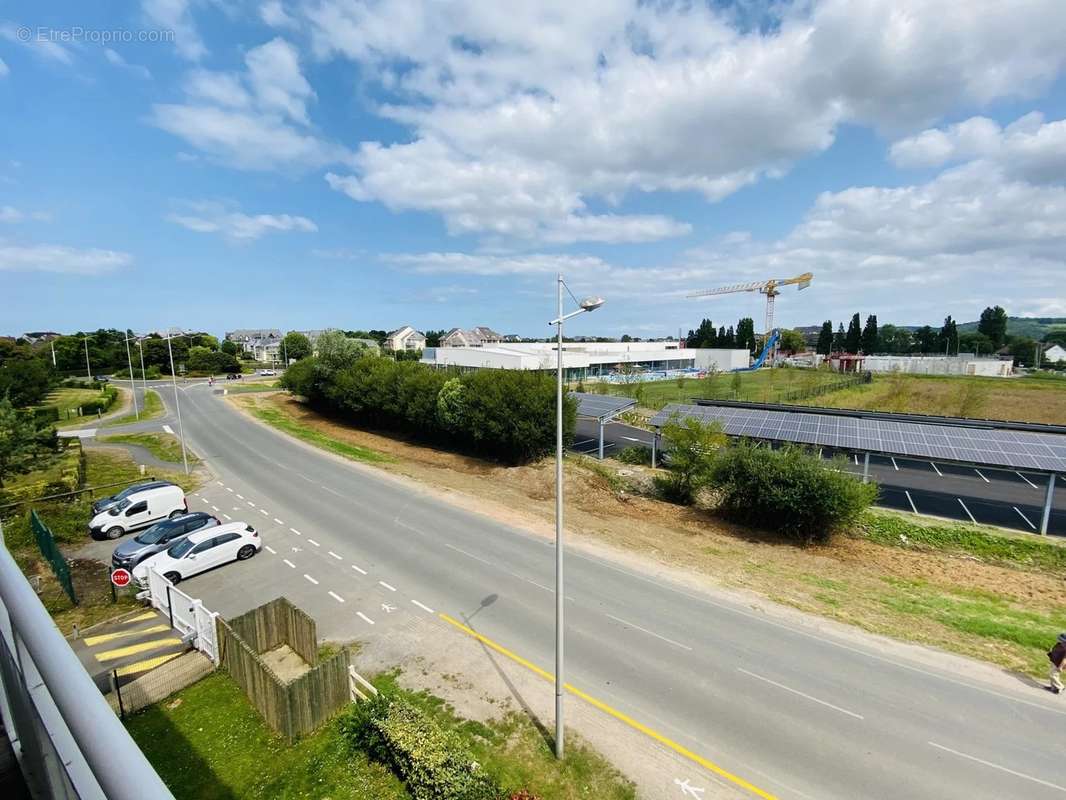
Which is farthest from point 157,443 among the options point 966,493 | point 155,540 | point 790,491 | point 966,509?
point 966,493

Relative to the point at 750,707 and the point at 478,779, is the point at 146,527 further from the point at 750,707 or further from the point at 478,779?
the point at 750,707

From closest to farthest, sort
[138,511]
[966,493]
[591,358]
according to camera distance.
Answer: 1. [138,511]
2. [966,493]
3. [591,358]

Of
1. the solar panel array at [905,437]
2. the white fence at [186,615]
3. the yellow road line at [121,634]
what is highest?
the solar panel array at [905,437]

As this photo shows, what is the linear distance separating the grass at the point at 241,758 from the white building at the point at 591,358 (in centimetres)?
4357

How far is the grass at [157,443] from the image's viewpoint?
1422 inches

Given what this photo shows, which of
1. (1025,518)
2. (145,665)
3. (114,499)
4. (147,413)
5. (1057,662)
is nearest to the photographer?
(1057,662)

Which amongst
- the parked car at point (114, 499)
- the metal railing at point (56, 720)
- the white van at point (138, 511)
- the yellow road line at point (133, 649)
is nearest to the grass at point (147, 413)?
the parked car at point (114, 499)

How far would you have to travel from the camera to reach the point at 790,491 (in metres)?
23.2

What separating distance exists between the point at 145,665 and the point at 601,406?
31.4m

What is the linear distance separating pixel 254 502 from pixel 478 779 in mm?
21928

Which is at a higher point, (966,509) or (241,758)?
(241,758)

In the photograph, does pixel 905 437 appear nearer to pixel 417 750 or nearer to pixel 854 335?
pixel 417 750

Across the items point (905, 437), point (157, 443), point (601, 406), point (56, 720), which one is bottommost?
point (157, 443)

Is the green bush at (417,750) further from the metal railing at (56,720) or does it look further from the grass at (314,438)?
the grass at (314,438)
